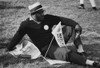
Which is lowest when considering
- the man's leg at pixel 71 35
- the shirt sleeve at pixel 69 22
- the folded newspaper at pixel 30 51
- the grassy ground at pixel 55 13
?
the grassy ground at pixel 55 13

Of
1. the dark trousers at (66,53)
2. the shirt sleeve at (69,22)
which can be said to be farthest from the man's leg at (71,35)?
the shirt sleeve at (69,22)

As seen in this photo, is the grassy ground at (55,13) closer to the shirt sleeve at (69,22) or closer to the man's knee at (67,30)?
the man's knee at (67,30)

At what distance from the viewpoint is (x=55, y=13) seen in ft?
28.7

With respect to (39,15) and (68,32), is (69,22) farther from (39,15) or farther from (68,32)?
(39,15)

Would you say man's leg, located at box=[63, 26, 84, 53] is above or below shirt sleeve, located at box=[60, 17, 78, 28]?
below

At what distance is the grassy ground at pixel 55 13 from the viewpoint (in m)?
5.09

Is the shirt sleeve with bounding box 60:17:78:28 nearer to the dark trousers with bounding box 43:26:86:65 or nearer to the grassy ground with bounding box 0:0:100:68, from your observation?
the dark trousers with bounding box 43:26:86:65

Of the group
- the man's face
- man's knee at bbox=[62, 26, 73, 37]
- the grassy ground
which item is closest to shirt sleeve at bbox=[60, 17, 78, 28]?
man's knee at bbox=[62, 26, 73, 37]

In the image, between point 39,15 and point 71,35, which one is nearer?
point 39,15

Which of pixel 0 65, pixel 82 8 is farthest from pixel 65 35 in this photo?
pixel 82 8

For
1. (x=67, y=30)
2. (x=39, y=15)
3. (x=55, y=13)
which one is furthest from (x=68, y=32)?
(x=55, y=13)

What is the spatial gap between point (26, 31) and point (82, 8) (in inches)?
176

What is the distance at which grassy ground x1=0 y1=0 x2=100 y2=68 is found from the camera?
16.7 ft

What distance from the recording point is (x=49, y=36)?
5.11 m
